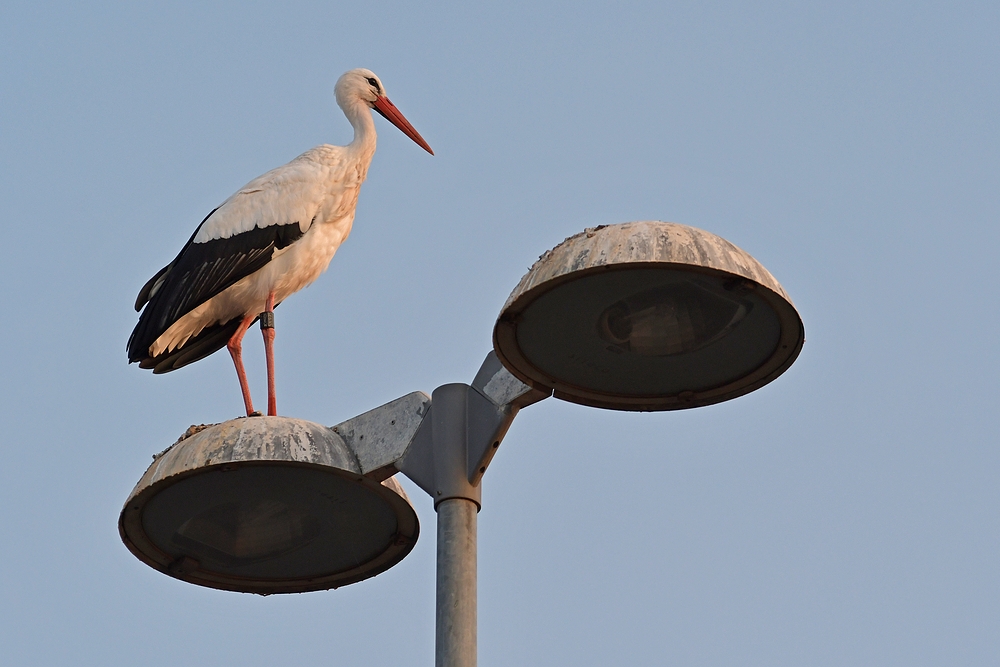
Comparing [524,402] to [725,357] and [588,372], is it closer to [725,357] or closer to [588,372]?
[588,372]

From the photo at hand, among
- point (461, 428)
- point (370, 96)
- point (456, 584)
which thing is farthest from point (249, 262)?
point (456, 584)

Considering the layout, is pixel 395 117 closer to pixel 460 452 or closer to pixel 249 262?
pixel 249 262

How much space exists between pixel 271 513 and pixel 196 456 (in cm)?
55

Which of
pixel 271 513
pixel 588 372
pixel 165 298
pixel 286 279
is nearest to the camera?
pixel 588 372

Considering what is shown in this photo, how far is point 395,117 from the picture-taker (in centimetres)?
1102

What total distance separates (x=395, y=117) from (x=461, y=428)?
5.70 m

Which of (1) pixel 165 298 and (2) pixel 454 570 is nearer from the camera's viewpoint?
(2) pixel 454 570

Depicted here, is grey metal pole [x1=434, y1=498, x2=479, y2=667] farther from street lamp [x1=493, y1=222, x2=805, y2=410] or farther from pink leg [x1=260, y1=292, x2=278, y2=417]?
pink leg [x1=260, y1=292, x2=278, y2=417]

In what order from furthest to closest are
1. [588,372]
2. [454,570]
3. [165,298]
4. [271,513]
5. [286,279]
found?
[286,279]
[165,298]
[271,513]
[588,372]
[454,570]

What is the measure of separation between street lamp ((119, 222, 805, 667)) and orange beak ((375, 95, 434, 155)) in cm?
529

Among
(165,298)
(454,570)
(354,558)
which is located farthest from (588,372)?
(165,298)

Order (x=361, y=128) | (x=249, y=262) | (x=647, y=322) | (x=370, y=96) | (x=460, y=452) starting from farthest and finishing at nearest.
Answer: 1. (x=370, y=96)
2. (x=361, y=128)
3. (x=249, y=262)
4. (x=460, y=452)
5. (x=647, y=322)

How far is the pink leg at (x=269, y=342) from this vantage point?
8.47m

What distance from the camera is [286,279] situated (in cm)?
934
